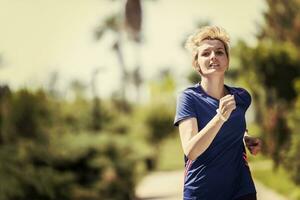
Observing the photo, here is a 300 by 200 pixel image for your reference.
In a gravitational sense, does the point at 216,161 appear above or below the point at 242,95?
below

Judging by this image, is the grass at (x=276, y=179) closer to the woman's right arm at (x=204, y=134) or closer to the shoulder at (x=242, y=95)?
the shoulder at (x=242, y=95)

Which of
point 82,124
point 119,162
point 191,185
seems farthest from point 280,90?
point 191,185

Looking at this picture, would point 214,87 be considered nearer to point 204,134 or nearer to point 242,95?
point 242,95

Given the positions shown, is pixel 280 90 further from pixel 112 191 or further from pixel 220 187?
pixel 220 187

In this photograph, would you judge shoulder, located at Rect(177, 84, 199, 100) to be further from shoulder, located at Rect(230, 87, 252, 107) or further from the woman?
shoulder, located at Rect(230, 87, 252, 107)

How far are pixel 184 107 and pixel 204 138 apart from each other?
25cm

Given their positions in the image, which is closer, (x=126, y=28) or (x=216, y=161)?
(x=216, y=161)

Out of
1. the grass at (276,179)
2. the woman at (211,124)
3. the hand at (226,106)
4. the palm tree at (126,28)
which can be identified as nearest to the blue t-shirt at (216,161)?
the woman at (211,124)

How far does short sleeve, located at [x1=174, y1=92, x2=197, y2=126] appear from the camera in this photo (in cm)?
320

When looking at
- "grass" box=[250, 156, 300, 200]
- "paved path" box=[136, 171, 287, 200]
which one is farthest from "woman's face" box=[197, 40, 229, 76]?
"paved path" box=[136, 171, 287, 200]

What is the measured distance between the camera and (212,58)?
326 centimetres

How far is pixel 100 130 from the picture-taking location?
41375 mm

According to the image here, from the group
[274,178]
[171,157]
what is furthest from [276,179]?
[171,157]

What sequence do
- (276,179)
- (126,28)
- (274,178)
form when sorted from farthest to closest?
(126,28) < (274,178) < (276,179)
